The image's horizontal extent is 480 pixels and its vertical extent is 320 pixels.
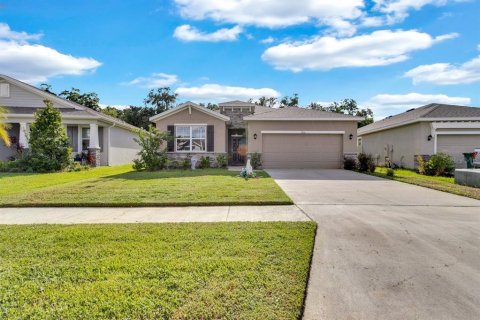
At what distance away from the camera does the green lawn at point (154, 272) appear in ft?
8.36

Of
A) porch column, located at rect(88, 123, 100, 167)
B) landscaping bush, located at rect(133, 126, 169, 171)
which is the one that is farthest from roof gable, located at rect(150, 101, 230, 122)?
porch column, located at rect(88, 123, 100, 167)

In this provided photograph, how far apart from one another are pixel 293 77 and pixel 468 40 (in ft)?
45.3

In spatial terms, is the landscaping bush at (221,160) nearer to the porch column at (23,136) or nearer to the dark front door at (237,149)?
the dark front door at (237,149)

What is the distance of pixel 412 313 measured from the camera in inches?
99.9

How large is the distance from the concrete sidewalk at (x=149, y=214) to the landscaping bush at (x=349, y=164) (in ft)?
38.4

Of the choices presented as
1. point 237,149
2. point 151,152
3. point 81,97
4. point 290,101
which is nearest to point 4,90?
point 151,152

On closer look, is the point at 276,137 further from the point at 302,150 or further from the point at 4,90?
the point at 4,90

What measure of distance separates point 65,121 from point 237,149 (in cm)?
1111

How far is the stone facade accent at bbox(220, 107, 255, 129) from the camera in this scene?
20.0 m

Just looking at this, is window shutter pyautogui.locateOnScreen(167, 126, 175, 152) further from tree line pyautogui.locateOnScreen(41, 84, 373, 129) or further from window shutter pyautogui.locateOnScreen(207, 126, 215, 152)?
tree line pyautogui.locateOnScreen(41, 84, 373, 129)

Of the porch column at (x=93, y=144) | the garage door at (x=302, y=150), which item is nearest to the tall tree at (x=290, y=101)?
the garage door at (x=302, y=150)

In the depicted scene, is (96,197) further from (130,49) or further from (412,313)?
(130,49)

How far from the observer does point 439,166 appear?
47.3 ft

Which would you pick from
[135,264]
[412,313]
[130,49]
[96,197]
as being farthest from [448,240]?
[130,49]
